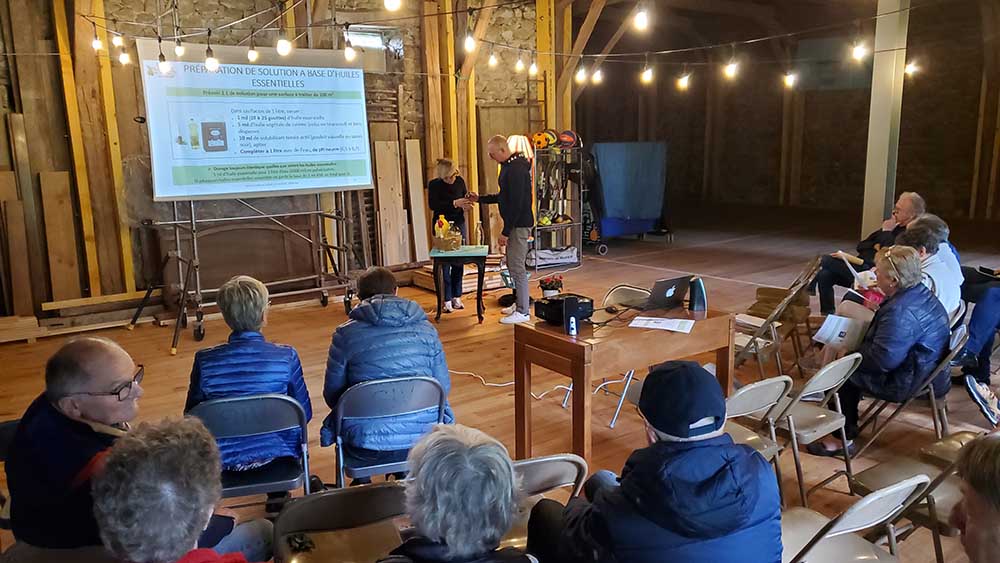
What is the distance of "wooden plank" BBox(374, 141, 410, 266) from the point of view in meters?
8.08

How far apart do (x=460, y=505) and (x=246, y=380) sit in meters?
1.46

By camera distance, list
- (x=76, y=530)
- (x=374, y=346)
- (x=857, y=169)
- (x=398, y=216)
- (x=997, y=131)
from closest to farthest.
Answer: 1. (x=76, y=530)
2. (x=374, y=346)
3. (x=398, y=216)
4. (x=997, y=131)
5. (x=857, y=169)

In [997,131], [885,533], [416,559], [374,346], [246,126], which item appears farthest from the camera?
[997,131]

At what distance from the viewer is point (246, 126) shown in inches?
258

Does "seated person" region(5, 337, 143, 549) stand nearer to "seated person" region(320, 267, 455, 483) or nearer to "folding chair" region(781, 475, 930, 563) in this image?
"seated person" region(320, 267, 455, 483)

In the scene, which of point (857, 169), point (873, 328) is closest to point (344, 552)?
point (873, 328)

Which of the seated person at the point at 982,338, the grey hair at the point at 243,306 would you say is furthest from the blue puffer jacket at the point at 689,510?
the seated person at the point at 982,338

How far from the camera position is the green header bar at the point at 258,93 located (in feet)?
20.3

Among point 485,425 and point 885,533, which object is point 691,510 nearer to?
point 885,533

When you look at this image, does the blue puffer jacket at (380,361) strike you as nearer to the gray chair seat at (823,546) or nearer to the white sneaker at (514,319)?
the gray chair seat at (823,546)

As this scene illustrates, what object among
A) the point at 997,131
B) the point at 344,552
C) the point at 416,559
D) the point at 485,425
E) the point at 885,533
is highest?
the point at 997,131

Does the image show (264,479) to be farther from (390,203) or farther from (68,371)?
(390,203)

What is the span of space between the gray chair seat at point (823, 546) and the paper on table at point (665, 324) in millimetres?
1313

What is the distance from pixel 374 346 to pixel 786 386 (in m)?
1.64
